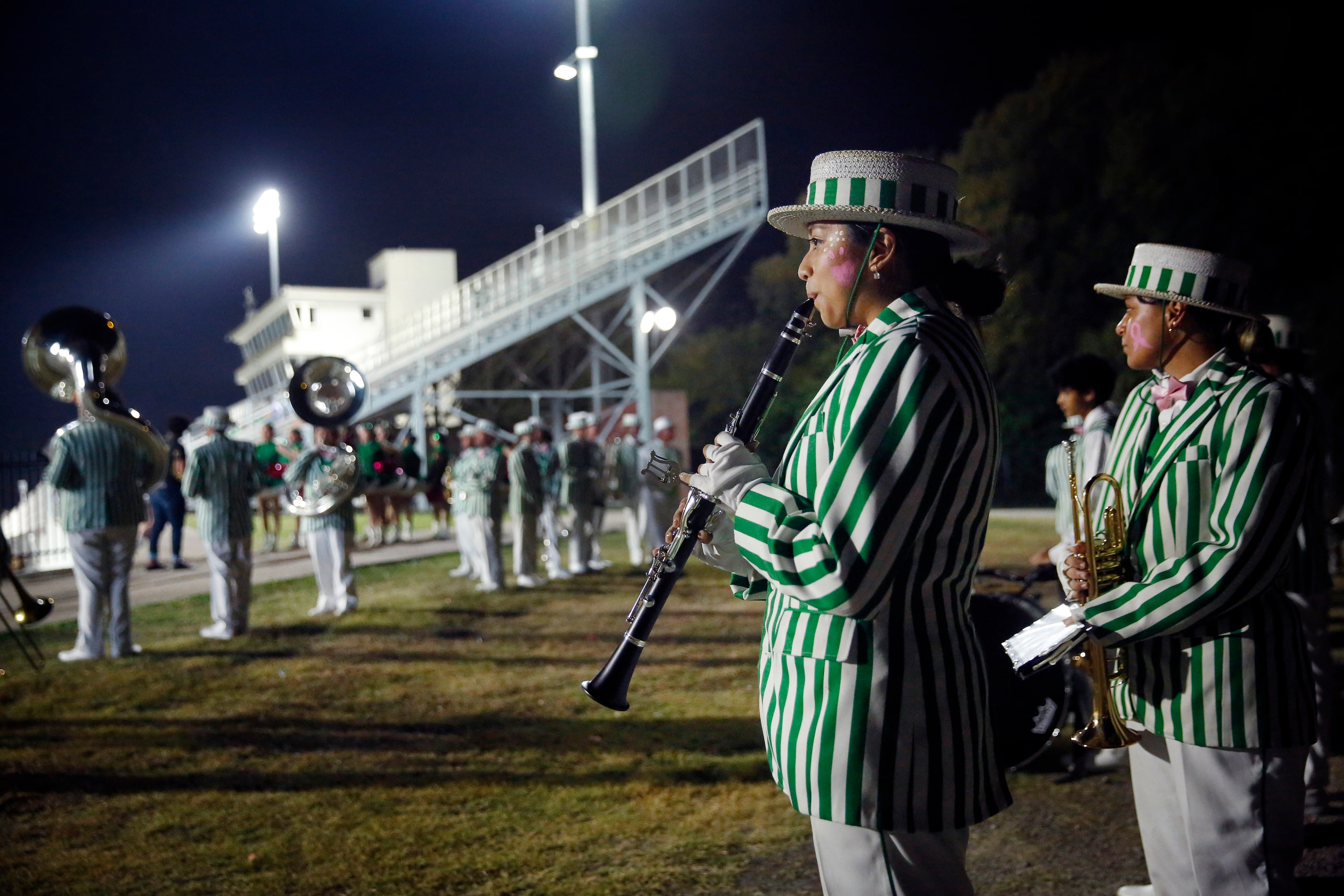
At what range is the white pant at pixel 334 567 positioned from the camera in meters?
11.4

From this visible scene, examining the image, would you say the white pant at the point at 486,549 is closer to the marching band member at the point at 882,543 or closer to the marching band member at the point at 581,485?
the marching band member at the point at 581,485

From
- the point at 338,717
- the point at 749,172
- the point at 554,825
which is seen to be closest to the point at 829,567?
the point at 554,825

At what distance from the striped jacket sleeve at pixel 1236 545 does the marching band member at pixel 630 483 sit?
12.4m

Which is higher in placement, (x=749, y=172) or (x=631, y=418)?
(x=749, y=172)

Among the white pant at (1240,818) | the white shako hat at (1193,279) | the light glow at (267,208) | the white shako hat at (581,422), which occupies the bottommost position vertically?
the white pant at (1240,818)

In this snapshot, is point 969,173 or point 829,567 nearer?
point 829,567

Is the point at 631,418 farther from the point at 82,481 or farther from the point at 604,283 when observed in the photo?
the point at 82,481

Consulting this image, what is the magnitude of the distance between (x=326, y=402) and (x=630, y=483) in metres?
6.19

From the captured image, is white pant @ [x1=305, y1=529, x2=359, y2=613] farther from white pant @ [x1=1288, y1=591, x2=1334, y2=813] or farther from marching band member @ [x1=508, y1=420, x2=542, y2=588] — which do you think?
white pant @ [x1=1288, y1=591, x2=1334, y2=813]

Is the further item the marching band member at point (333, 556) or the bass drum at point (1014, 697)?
the marching band member at point (333, 556)

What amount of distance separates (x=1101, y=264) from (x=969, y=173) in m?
4.12

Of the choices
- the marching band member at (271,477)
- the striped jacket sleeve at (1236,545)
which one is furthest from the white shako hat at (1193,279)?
the marching band member at (271,477)

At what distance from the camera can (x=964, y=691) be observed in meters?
2.15

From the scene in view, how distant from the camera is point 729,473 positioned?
84.7 inches
